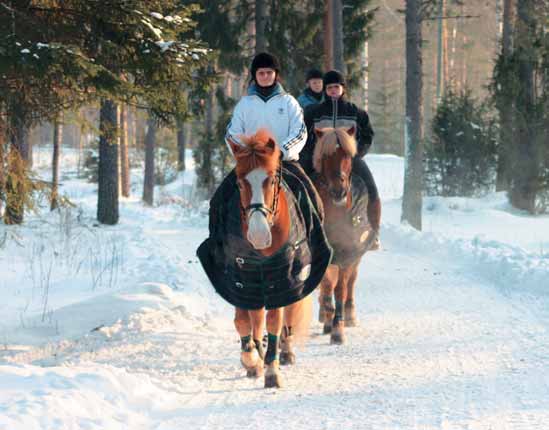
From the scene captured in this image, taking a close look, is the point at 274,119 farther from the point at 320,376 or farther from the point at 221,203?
the point at 320,376

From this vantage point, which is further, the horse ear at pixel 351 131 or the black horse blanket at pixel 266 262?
the horse ear at pixel 351 131

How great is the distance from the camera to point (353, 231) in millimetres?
8164

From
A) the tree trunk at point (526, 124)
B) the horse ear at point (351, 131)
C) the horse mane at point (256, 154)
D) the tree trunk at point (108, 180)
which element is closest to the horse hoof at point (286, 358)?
the horse mane at point (256, 154)

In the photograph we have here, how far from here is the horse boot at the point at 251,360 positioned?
6.49 meters

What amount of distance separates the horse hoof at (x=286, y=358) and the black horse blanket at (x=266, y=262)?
97cm

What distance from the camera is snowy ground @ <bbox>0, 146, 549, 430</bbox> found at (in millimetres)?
5277

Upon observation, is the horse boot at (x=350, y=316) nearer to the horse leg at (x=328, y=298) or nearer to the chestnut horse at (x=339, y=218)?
the chestnut horse at (x=339, y=218)

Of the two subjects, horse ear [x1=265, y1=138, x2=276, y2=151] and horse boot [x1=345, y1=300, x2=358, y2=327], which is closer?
horse ear [x1=265, y1=138, x2=276, y2=151]

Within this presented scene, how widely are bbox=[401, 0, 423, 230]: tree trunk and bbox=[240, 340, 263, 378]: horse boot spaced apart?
12.8 metres

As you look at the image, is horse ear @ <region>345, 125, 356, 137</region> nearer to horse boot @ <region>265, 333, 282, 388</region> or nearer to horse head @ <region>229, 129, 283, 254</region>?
horse head @ <region>229, 129, 283, 254</region>

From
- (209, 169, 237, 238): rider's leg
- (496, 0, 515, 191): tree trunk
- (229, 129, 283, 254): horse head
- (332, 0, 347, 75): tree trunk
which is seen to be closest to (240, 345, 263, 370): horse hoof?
(209, 169, 237, 238): rider's leg

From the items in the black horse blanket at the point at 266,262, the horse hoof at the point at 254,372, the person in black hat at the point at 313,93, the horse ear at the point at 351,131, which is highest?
the person in black hat at the point at 313,93

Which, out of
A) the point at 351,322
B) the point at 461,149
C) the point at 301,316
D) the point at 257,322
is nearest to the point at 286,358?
the point at 301,316

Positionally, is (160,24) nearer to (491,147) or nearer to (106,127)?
(106,127)
